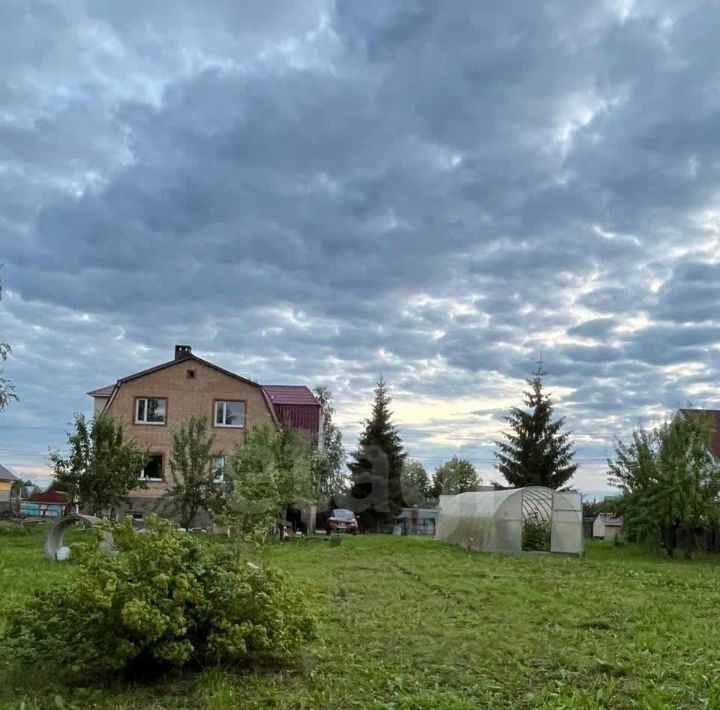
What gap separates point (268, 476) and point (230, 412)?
1175cm

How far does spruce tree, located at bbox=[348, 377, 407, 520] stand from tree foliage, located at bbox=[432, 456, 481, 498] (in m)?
17.5

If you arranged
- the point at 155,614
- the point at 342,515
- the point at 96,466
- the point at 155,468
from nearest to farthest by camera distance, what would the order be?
the point at 155,614
the point at 96,466
the point at 155,468
the point at 342,515

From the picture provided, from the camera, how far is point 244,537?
711 cm

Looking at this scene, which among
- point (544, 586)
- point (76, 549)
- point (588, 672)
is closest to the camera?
point (76, 549)

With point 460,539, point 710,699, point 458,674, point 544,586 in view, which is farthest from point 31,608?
point 460,539

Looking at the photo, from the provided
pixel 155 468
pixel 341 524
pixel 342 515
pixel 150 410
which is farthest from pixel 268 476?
pixel 342 515

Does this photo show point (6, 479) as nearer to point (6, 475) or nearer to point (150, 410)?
point (6, 475)

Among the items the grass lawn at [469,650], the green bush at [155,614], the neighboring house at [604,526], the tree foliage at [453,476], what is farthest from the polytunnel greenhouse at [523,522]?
the tree foliage at [453,476]

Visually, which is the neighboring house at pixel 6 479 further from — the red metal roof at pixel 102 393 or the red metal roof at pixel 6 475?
the red metal roof at pixel 102 393

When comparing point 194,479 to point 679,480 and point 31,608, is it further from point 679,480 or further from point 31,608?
point 31,608

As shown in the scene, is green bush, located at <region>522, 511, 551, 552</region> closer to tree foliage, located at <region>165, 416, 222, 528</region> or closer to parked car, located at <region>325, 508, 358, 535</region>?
tree foliage, located at <region>165, 416, 222, 528</region>

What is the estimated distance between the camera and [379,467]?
4800cm

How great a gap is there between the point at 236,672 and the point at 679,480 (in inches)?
794

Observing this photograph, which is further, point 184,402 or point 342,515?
point 342,515
